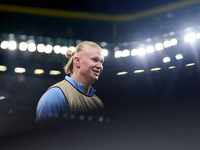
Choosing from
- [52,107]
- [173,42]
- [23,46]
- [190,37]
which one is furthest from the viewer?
[23,46]

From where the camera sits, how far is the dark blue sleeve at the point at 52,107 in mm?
580

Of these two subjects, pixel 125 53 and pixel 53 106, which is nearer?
pixel 53 106

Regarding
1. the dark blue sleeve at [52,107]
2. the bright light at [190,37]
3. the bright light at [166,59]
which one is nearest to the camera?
the dark blue sleeve at [52,107]

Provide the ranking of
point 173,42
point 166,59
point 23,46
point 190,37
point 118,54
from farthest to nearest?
point 118,54
point 23,46
point 173,42
point 166,59
point 190,37

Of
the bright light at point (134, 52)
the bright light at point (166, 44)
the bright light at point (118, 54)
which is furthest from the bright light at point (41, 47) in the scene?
the bright light at point (166, 44)

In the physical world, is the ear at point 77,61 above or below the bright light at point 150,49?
below

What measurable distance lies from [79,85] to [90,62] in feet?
0.30

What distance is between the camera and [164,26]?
310cm

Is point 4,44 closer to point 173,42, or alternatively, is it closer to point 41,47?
point 41,47

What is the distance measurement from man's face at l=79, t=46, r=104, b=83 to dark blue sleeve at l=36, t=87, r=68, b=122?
0.12 metres

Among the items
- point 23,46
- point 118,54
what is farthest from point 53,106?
point 23,46

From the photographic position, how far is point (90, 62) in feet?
2.19

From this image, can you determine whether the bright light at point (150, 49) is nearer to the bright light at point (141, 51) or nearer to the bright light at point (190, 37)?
the bright light at point (141, 51)

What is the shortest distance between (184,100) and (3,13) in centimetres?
311
